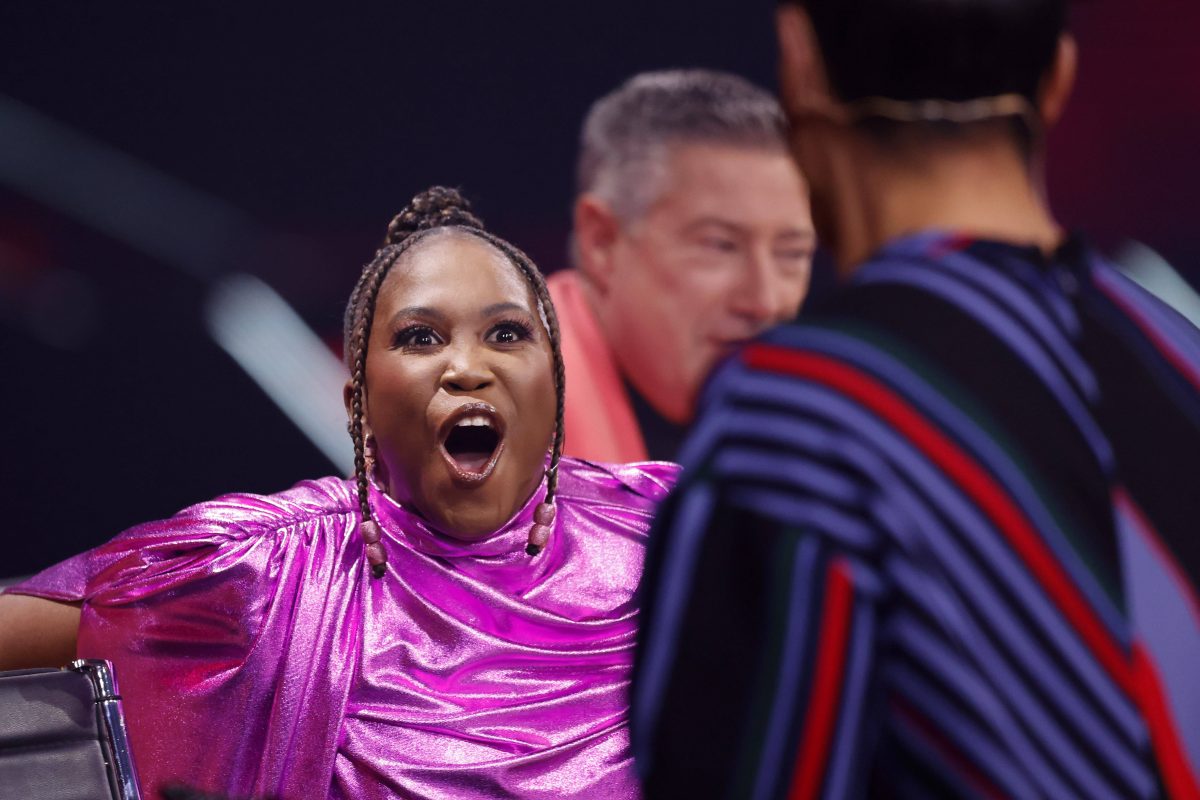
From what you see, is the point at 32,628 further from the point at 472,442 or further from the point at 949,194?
the point at 949,194

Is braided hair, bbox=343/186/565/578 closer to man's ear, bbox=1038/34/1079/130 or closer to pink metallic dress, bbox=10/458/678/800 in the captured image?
pink metallic dress, bbox=10/458/678/800

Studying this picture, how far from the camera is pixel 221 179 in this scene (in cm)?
278

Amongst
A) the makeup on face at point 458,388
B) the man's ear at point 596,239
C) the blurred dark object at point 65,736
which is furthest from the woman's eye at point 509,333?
the man's ear at point 596,239

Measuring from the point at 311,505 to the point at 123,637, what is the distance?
0.27 meters

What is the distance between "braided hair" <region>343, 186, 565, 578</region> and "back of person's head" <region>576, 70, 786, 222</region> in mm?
850

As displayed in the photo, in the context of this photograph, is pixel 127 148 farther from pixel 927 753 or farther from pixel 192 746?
pixel 927 753

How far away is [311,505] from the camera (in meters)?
1.81

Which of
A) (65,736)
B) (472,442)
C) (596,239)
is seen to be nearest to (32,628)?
(65,736)

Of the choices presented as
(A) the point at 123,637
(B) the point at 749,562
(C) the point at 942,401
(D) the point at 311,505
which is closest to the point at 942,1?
(C) the point at 942,401

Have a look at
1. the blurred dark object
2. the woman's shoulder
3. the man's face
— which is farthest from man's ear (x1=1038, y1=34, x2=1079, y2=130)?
the man's face

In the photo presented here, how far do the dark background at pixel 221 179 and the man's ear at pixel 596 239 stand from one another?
0.07 metres

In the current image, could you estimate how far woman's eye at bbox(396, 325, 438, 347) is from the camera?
1.80 meters

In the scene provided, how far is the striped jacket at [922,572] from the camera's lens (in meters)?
0.74

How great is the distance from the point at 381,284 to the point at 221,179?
106 centimetres
